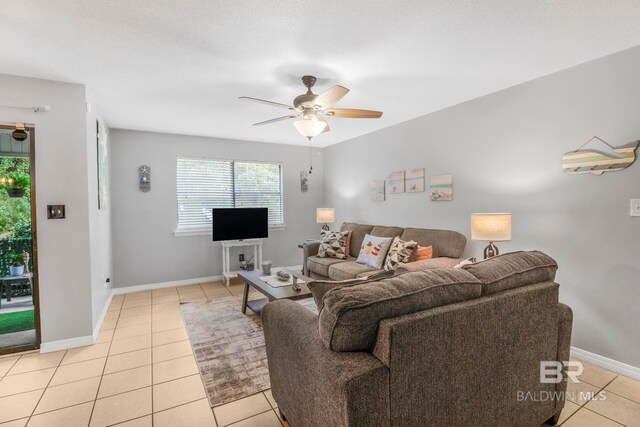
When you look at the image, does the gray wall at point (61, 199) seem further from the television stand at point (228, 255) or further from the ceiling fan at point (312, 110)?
the television stand at point (228, 255)

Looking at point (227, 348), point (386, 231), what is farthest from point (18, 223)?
point (386, 231)

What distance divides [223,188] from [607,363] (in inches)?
203

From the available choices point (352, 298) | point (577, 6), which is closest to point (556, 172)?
point (577, 6)

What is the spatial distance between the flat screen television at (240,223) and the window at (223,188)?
419 mm

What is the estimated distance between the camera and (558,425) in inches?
72.4

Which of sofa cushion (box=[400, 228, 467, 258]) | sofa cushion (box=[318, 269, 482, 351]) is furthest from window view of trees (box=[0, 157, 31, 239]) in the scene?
sofa cushion (box=[400, 228, 467, 258])

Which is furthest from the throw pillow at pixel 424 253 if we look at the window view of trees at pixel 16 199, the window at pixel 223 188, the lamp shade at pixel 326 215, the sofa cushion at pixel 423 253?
the window view of trees at pixel 16 199

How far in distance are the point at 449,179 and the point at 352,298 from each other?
2.96 metres

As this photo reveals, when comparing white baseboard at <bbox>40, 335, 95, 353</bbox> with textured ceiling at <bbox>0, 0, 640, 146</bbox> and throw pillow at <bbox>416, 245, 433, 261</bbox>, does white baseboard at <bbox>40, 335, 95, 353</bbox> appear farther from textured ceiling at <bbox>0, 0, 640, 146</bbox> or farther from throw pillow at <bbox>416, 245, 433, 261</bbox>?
throw pillow at <bbox>416, 245, 433, 261</bbox>

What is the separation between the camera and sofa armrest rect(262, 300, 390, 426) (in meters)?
1.07

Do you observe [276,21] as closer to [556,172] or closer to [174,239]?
[556,172]

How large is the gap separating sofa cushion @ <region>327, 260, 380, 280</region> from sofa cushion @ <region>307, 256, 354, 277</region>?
107mm

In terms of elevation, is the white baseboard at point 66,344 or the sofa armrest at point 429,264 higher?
the sofa armrest at point 429,264

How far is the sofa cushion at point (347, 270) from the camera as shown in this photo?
→ 364cm
